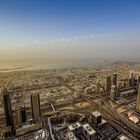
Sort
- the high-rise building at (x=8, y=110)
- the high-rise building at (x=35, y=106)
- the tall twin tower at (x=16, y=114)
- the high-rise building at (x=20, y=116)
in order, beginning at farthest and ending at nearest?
1. the high-rise building at (x=35, y=106)
2. the high-rise building at (x=20, y=116)
3. the tall twin tower at (x=16, y=114)
4. the high-rise building at (x=8, y=110)

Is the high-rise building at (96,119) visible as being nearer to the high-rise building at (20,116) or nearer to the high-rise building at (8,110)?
the high-rise building at (20,116)

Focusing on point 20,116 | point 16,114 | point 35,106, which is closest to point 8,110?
point 20,116

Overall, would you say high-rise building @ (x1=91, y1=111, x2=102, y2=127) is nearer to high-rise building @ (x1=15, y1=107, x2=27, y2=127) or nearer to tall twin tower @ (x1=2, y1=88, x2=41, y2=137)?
tall twin tower @ (x1=2, y1=88, x2=41, y2=137)

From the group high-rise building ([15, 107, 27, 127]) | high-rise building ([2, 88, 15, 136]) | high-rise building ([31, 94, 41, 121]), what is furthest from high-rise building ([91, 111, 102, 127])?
high-rise building ([2, 88, 15, 136])

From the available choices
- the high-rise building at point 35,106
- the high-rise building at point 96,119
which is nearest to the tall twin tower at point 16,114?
the high-rise building at point 35,106

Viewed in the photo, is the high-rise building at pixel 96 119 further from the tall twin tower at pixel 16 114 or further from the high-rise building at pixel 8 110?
the high-rise building at pixel 8 110

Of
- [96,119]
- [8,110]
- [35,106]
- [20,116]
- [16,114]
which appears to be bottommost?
[96,119]

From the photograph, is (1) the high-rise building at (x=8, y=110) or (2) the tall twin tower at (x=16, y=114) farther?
(2) the tall twin tower at (x=16, y=114)

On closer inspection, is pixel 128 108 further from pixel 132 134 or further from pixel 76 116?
pixel 76 116

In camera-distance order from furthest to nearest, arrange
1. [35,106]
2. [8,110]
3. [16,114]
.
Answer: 1. [35,106]
2. [16,114]
3. [8,110]

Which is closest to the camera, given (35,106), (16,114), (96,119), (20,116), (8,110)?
(8,110)

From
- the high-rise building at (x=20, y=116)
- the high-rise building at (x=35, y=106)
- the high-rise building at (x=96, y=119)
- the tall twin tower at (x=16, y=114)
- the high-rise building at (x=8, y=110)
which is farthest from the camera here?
the high-rise building at (x=35, y=106)

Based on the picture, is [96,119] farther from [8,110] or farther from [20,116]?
[8,110]
